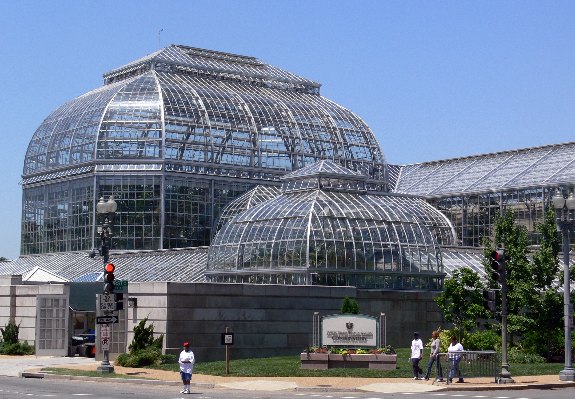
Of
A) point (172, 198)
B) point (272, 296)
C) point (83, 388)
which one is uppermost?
point (172, 198)

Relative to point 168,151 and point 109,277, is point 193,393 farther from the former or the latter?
point 168,151

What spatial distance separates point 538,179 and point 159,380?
1750 inches

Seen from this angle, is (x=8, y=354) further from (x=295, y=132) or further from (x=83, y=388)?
(x=295, y=132)

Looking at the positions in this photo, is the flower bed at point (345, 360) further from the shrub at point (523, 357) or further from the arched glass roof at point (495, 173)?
the arched glass roof at point (495, 173)

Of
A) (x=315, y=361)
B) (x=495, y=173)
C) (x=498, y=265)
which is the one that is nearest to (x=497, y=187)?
(x=495, y=173)

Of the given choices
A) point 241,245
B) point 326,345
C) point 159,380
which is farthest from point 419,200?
point 159,380

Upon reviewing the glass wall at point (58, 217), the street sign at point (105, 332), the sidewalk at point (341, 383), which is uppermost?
the glass wall at point (58, 217)

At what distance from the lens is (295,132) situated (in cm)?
7881

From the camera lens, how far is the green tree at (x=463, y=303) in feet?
147

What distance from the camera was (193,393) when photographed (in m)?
31.4

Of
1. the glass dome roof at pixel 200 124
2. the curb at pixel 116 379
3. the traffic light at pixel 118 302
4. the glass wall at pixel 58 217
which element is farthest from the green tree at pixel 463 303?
the glass wall at pixel 58 217

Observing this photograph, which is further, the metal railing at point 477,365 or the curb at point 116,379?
the metal railing at point 477,365

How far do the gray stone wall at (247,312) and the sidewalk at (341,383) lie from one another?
6.50 metres

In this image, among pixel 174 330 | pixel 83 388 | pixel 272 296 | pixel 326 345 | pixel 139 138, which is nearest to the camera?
pixel 83 388
